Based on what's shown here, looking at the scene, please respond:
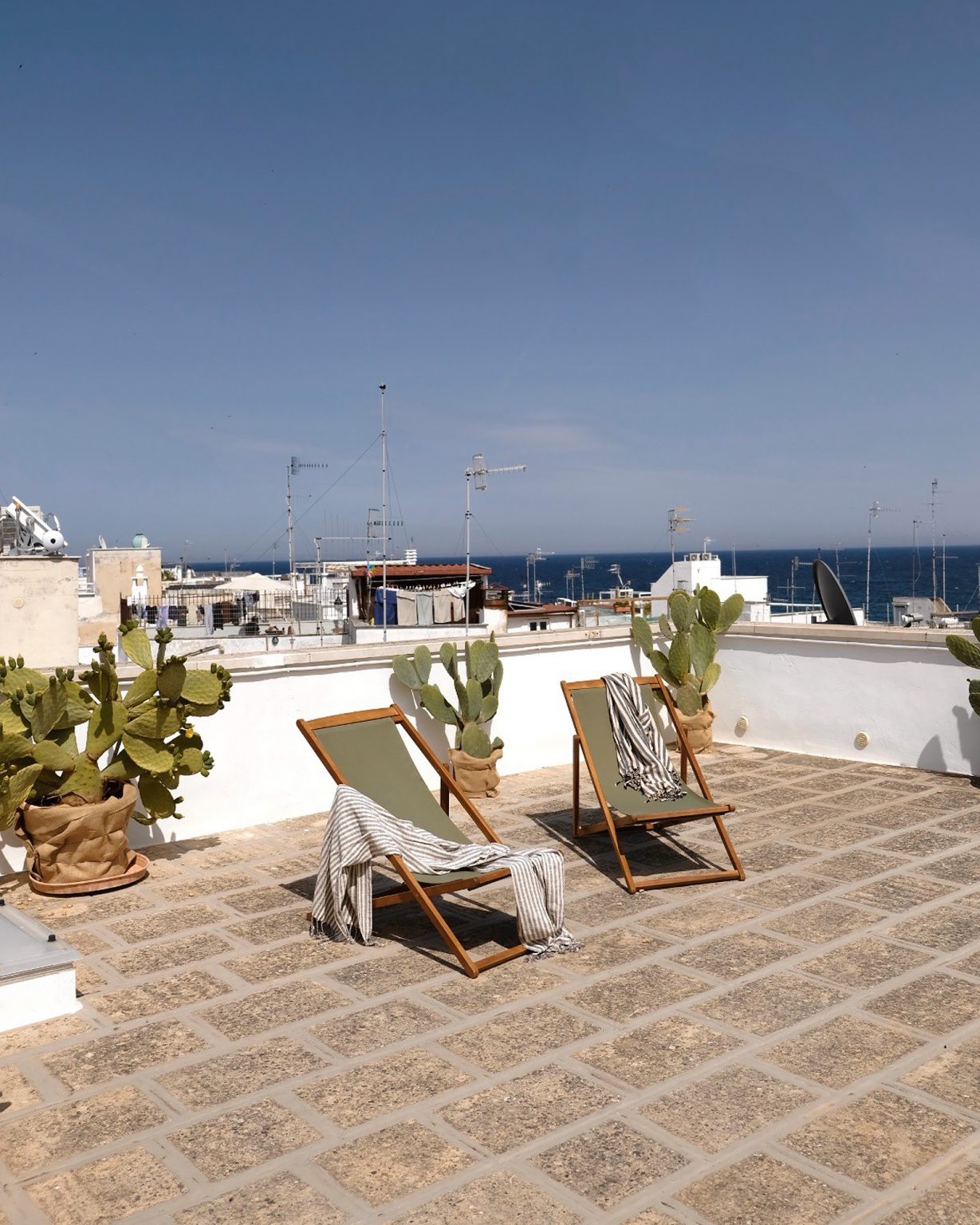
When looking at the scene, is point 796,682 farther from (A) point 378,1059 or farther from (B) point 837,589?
(A) point 378,1059

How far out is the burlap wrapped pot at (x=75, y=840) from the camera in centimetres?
457

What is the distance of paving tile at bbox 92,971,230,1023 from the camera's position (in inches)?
133

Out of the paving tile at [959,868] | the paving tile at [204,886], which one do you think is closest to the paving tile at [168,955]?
the paving tile at [204,886]

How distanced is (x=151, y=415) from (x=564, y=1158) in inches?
2189

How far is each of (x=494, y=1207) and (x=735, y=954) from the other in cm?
186

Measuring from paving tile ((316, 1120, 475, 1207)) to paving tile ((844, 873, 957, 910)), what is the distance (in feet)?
A: 8.65

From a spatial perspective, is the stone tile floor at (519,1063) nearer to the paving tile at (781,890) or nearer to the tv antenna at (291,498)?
the paving tile at (781,890)

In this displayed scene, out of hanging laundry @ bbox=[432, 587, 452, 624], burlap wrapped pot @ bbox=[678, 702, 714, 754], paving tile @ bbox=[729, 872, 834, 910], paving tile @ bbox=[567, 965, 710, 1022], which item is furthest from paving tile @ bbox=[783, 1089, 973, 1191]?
hanging laundry @ bbox=[432, 587, 452, 624]

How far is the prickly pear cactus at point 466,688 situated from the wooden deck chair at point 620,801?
113cm

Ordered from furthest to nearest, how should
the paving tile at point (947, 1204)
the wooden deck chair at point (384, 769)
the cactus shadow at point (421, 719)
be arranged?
the cactus shadow at point (421, 719)
the wooden deck chair at point (384, 769)
the paving tile at point (947, 1204)

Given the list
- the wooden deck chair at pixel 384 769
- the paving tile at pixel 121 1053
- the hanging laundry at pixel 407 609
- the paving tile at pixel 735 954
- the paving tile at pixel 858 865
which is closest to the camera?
the paving tile at pixel 121 1053

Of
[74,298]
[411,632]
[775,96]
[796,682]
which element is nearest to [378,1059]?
[796,682]

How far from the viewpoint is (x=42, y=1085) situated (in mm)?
2842

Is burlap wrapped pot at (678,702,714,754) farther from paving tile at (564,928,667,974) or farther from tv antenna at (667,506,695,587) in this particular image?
tv antenna at (667,506,695,587)
